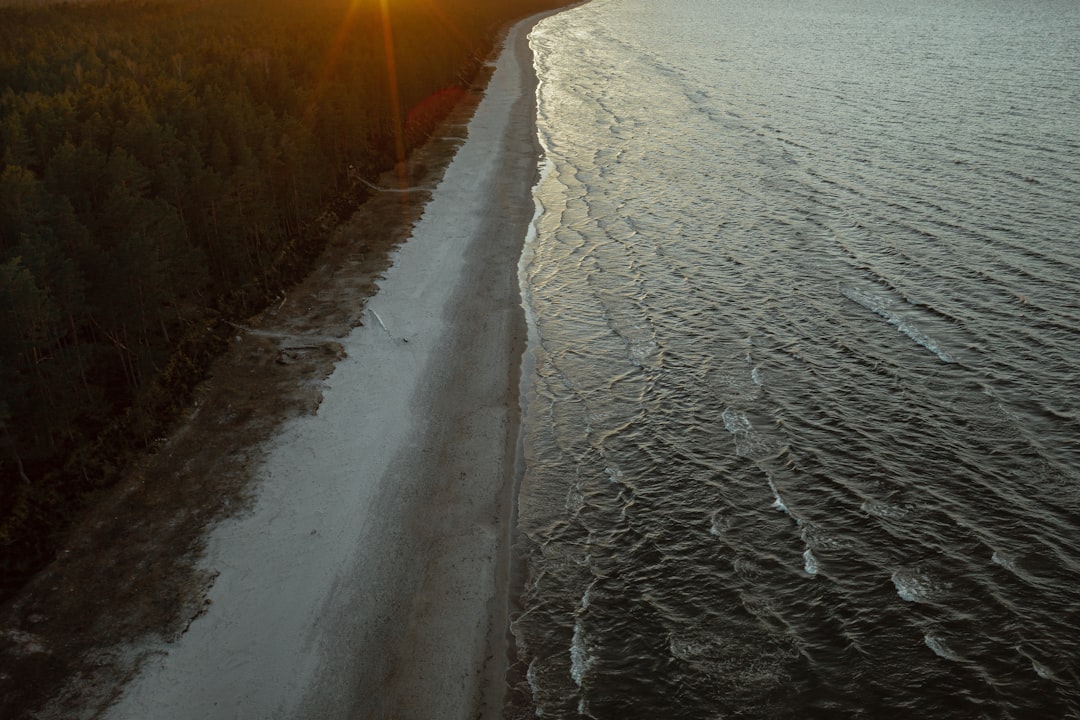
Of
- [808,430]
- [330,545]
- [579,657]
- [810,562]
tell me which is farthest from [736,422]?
[330,545]

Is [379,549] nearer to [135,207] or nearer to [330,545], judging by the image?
[330,545]

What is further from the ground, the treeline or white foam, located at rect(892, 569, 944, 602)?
the treeline

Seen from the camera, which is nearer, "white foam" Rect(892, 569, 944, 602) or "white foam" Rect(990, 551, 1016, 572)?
"white foam" Rect(892, 569, 944, 602)

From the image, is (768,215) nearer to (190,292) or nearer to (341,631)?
(190,292)

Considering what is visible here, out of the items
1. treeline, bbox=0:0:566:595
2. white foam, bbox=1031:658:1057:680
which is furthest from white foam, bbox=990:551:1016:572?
treeline, bbox=0:0:566:595

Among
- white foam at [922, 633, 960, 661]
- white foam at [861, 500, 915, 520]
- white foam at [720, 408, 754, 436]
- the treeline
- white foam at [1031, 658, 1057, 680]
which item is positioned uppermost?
the treeline

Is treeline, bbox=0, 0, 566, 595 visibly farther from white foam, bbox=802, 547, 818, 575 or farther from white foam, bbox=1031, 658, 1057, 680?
white foam, bbox=1031, 658, 1057, 680

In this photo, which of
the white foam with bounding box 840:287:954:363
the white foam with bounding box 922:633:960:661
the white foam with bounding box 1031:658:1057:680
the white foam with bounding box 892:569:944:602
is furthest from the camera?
the white foam with bounding box 840:287:954:363
